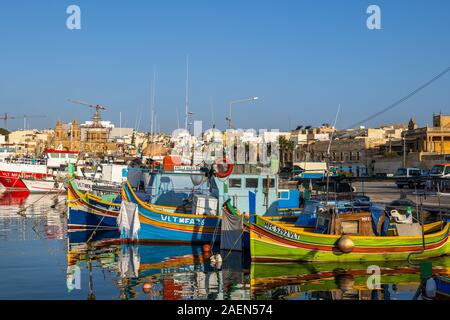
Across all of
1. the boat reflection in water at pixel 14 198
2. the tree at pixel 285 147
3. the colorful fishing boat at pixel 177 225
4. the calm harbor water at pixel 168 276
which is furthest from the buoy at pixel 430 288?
the tree at pixel 285 147

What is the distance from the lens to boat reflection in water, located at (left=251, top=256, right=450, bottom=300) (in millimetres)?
18266

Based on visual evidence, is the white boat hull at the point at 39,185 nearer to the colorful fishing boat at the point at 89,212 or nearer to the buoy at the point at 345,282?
the colorful fishing boat at the point at 89,212

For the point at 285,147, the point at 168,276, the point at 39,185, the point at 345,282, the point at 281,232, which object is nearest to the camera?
the point at 345,282

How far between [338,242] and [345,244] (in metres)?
0.32

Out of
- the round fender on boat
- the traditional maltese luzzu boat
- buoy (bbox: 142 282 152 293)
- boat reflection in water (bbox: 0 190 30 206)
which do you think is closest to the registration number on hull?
the traditional maltese luzzu boat

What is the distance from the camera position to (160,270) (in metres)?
22.4

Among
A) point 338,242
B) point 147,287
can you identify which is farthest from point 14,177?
point 147,287

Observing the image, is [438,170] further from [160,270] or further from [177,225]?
[160,270]

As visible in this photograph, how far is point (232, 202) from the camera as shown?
29.1m

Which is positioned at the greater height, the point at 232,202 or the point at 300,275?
the point at 232,202
